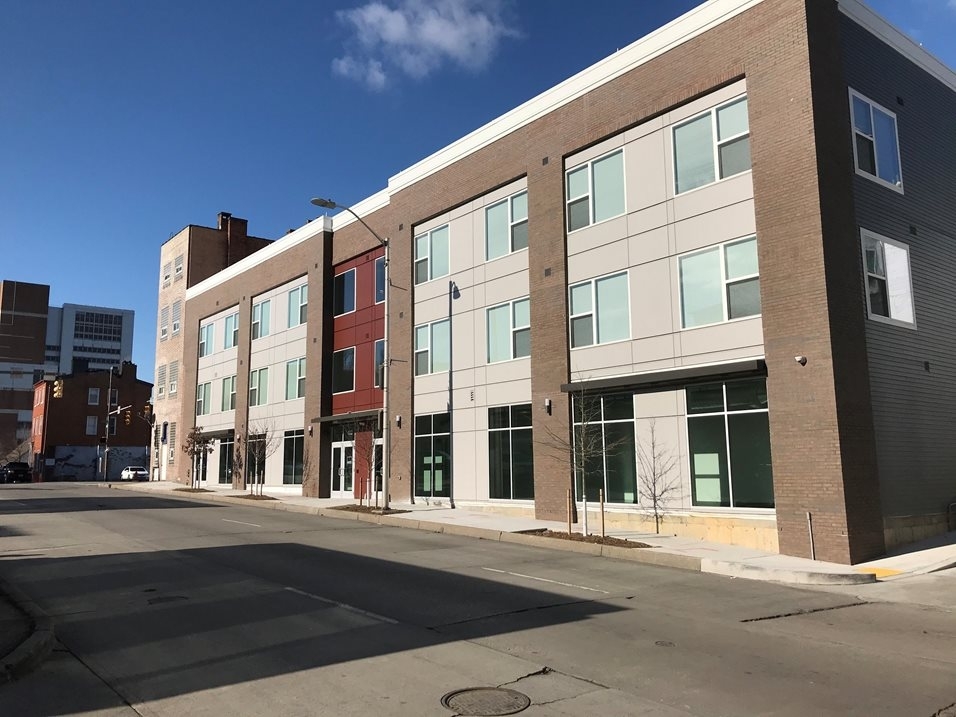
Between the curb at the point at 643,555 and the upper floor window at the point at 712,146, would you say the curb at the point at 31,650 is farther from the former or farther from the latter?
the upper floor window at the point at 712,146

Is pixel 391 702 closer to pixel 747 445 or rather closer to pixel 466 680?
pixel 466 680

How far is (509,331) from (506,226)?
3567 mm

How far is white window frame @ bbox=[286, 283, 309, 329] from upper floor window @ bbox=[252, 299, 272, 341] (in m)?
2.62

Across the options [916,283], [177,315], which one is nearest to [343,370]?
[916,283]

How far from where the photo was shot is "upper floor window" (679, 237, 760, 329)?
1714cm

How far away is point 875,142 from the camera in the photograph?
58.7ft

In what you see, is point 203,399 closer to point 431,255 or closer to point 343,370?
point 343,370

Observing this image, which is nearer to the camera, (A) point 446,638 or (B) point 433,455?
(A) point 446,638

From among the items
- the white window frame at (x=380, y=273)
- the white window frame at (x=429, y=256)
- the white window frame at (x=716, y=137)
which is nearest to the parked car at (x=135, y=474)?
the white window frame at (x=380, y=273)

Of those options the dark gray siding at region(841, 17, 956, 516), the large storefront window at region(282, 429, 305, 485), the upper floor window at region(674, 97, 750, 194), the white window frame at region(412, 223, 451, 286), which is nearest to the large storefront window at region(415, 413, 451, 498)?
the white window frame at region(412, 223, 451, 286)

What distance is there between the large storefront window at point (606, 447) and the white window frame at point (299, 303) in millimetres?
19190

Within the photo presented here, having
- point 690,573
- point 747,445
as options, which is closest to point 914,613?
point 690,573

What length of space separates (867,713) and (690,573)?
7.93 m

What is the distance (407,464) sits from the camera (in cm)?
2759
